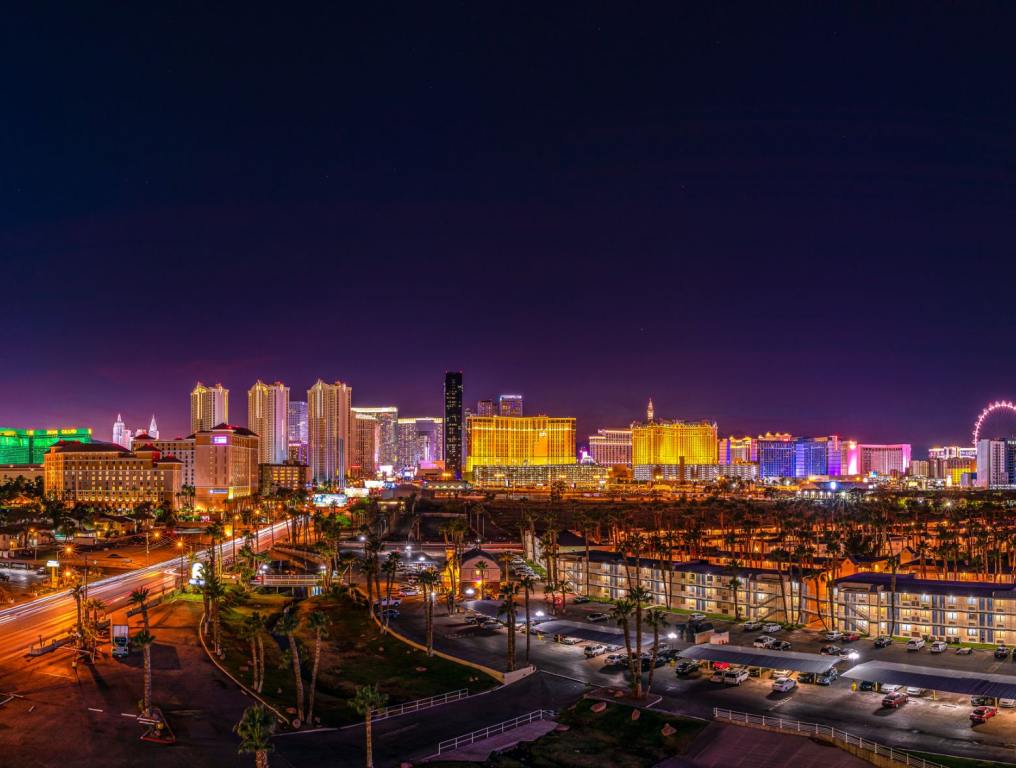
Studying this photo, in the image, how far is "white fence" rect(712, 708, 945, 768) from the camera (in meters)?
32.9

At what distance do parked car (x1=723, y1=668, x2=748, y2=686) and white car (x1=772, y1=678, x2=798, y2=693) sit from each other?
1720 mm

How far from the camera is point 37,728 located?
115ft

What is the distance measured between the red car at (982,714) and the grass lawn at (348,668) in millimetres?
22157

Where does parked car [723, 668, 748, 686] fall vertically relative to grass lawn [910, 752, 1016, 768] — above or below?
below

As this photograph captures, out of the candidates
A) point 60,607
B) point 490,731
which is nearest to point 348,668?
point 490,731

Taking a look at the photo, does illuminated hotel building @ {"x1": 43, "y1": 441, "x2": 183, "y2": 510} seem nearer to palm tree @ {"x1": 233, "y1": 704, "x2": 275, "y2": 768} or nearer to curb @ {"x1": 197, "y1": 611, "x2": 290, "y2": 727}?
curb @ {"x1": 197, "y1": 611, "x2": 290, "y2": 727}

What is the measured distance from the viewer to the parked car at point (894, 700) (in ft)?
130

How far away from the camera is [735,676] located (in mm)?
44625

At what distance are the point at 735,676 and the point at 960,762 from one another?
13.2 m

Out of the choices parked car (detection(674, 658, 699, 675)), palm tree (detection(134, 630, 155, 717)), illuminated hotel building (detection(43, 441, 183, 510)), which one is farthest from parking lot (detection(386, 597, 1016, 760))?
illuminated hotel building (detection(43, 441, 183, 510))

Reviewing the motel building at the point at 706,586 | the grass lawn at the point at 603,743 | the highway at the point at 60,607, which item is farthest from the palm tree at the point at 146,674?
the motel building at the point at 706,586

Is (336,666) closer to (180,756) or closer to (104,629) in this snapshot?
(104,629)

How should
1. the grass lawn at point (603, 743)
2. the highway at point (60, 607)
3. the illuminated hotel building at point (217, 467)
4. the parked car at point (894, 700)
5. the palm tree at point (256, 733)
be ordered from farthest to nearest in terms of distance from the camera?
the illuminated hotel building at point (217, 467), the highway at point (60, 607), the parked car at point (894, 700), the grass lawn at point (603, 743), the palm tree at point (256, 733)

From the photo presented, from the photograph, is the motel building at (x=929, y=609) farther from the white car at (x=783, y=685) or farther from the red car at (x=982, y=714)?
the red car at (x=982, y=714)
